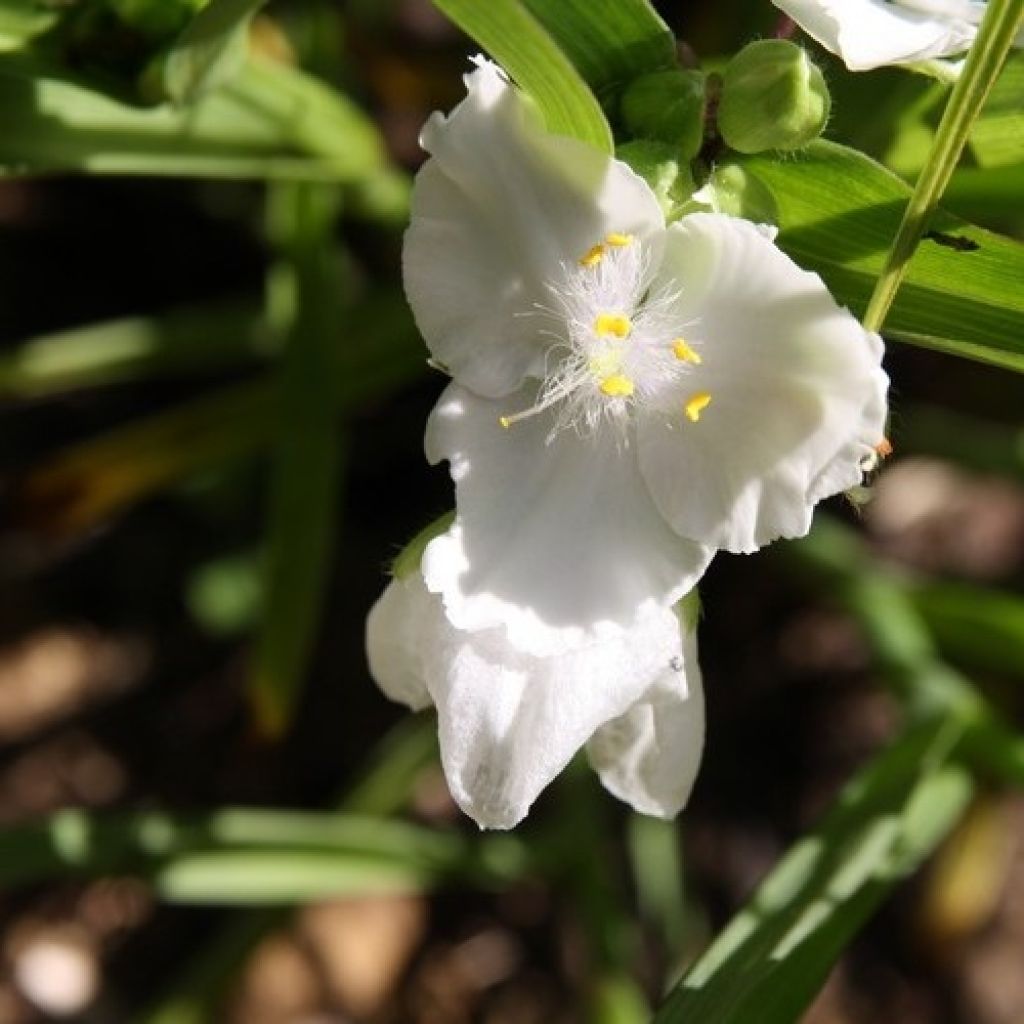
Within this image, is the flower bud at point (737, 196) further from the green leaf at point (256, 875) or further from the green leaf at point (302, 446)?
the green leaf at point (256, 875)

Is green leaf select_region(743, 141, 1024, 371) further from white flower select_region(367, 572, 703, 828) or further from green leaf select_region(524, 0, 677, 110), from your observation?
white flower select_region(367, 572, 703, 828)

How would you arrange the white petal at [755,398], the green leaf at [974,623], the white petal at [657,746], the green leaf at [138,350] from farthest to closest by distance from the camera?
the green leaf at [138,350] → the green leaf at [974,623] → the white petal at [657,746] → the white petal at [755,398]

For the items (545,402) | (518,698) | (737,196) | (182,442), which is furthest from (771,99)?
(182,442)

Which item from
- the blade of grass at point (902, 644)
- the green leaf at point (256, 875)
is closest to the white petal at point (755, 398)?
the blade of grass at point (902, 644)

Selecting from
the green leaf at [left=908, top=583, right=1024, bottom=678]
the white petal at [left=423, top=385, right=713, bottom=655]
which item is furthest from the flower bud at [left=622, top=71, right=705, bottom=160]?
the green leaf at [left=908, top=583, right=1024, bottom=678]

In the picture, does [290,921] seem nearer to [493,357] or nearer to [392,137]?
[392,137]

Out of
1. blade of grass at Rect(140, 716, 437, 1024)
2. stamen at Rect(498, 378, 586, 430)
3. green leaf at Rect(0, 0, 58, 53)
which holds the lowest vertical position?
blade of grass at Rect(140, 716, 437, 1024)

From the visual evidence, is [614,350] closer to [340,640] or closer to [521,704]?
[521,704]
